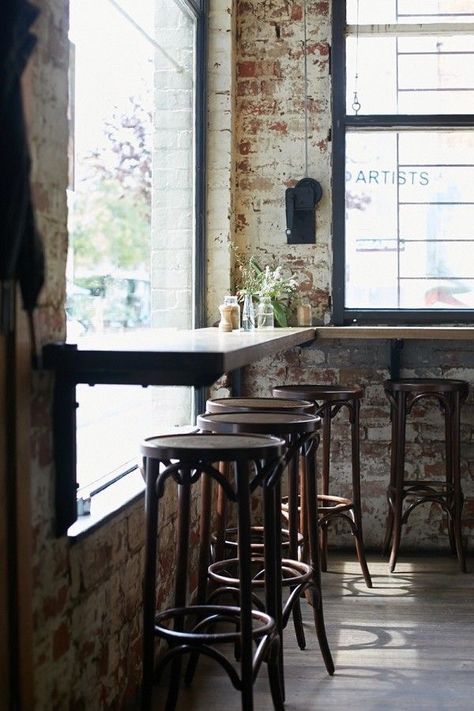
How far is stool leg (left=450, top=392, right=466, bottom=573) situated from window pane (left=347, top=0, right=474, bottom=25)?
7.21 feet

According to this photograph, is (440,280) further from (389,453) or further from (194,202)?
(194,202)

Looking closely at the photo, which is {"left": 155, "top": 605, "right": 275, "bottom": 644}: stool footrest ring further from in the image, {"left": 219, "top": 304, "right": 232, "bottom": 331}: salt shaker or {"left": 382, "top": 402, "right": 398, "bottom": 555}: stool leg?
{"left": 382, "top": 402, "right": 398, "bottom": 555}: stool leg

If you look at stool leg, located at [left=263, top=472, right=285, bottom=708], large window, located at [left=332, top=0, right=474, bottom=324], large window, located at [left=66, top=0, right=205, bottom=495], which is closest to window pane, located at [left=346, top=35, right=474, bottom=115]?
large window, located at [left=332, top=0, right=474, bottom=324]

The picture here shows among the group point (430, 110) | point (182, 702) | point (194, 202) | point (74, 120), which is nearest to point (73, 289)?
point (74, 120)

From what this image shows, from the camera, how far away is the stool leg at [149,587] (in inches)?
108

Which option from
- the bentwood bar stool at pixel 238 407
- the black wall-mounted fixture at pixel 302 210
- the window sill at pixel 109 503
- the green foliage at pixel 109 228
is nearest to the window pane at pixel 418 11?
the black wall-mounted fixture at pixel 302 210

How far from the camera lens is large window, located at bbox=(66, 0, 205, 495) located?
10.4 ft

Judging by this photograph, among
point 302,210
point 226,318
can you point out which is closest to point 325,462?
point 226,318

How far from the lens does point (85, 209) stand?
10.4 ft

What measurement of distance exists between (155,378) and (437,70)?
380cm

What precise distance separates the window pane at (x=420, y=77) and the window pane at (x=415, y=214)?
15cm

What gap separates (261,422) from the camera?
328 cm

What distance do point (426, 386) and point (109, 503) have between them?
232 centimetres

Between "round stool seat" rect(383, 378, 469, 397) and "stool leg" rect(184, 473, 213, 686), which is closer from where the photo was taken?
"stool leg" rect(184, 473, 213, 686)
